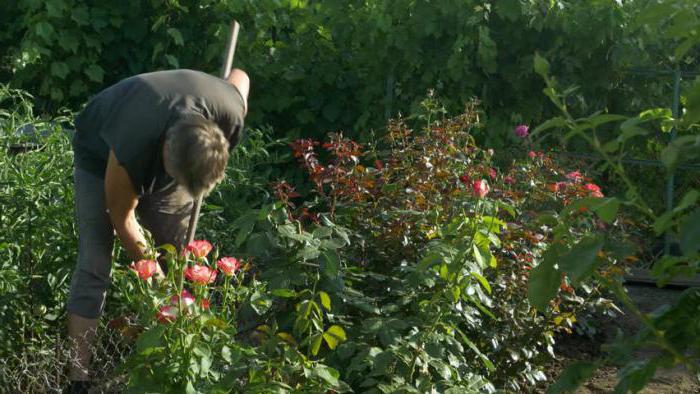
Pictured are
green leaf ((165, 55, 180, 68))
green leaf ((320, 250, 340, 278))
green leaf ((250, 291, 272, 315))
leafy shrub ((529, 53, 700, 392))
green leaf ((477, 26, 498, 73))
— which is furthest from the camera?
green leaf ((165, 55, 180, 68))

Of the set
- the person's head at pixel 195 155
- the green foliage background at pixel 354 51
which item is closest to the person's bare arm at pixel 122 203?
the person's head at pixel 195 155

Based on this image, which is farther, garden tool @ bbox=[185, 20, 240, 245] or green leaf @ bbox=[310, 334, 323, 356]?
garden tool @ bbox=[185, 20, 240, 245]

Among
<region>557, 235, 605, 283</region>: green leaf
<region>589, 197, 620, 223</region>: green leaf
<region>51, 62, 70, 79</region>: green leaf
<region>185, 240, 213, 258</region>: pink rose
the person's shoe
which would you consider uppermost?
<region>589, 197, 620, 223</region>: green leaf

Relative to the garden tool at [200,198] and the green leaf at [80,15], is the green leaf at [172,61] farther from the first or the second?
the garden tool at [200,198]

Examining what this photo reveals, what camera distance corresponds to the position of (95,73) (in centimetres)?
632

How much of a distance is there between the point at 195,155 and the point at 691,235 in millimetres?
1662

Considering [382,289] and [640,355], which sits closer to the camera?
[382,289]

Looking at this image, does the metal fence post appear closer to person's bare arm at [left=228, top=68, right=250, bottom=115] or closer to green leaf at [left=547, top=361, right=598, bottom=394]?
person's bare arm at [left=228, top=68, right=250, bottom=115]

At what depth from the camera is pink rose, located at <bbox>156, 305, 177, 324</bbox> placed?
2.69 metres

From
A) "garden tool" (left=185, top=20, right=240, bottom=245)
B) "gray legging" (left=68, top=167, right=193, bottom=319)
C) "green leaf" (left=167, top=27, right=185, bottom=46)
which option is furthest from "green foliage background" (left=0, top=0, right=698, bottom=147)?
"gray legging" (left=68, top=167, right=193, bottom=319)

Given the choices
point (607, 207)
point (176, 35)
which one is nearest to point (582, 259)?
point (607, 207)

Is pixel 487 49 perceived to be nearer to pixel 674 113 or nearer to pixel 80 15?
pixel 674 113

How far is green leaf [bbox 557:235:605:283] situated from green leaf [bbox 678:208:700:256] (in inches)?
8.2

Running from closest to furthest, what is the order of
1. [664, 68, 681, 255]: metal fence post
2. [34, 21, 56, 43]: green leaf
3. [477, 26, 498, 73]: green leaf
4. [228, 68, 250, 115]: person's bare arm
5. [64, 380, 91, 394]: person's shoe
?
[64, 380, 91, 394]: person's shoe → [228, 68, 250, 115]: person's bare arm → [477, 26, 498, 73]: green leaf → [664, 68, 681, 255]: metal fence post → [34, 21, 56, 43]: green leaf
